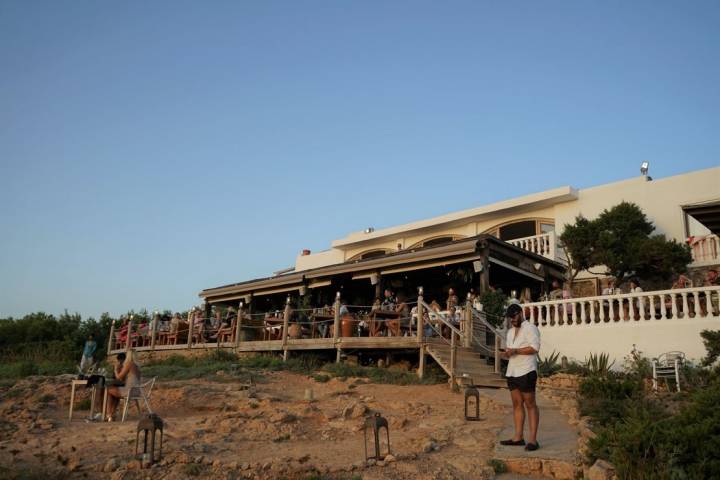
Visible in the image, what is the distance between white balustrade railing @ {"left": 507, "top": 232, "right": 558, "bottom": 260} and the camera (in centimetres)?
1936

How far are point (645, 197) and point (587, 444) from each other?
1364 centimetres

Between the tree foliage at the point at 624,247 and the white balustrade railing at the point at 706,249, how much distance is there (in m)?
0.77

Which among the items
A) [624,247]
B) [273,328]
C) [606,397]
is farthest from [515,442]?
[273,328]

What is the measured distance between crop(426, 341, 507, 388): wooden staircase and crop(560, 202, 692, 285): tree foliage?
4.68 m

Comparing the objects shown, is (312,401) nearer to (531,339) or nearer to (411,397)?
(411,397)

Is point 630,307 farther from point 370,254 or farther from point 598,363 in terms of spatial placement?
point 370,254

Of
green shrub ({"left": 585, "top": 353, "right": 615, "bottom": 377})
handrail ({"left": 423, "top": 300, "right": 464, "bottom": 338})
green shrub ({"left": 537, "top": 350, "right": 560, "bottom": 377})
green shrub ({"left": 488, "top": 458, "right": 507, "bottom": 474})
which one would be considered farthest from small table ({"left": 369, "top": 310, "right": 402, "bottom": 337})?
green shrub ({"left": 488, "top": 458, "right": 507, "bottom": 474})

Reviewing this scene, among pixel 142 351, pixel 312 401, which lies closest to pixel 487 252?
pixel 312 401

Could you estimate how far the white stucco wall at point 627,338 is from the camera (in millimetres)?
12641

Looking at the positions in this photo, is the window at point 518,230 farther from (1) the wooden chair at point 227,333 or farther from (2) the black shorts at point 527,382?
(2) the black shorts at point 527,382

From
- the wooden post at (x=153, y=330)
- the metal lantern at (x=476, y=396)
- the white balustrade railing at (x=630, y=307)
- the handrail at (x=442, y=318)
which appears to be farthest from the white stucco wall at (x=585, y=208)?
the metal lantern at (x=476, y=396)

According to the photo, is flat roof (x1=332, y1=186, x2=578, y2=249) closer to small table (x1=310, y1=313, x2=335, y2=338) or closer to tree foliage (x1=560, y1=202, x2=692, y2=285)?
tree foliage (x1=560, y1=202, x2=692, y2=285)

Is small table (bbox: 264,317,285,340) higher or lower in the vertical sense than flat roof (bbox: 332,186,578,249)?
lower

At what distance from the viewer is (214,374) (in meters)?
14.6
